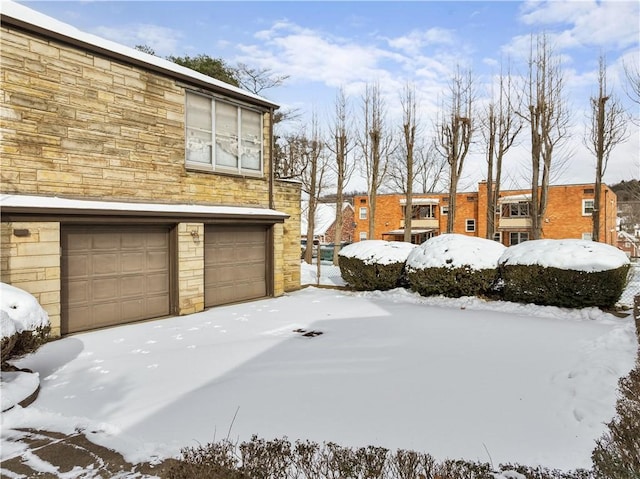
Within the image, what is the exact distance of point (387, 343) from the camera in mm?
6773

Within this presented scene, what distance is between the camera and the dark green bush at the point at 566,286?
9.01 m

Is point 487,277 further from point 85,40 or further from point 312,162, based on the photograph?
point 312,162

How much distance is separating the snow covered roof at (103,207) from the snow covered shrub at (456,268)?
16.2 ft

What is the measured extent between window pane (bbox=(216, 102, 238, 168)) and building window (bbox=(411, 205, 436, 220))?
28044mm

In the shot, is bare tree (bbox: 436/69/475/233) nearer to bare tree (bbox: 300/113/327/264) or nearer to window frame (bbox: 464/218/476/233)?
bare tree (bbox: 300/113/327/264)

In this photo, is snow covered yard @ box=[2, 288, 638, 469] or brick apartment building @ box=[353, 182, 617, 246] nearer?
snow covered yard @ box=[2, 288, 638, 469]

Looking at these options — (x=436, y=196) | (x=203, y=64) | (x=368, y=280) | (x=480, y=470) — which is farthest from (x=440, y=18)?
(x=436, y=196)

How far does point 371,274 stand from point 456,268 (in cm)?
263

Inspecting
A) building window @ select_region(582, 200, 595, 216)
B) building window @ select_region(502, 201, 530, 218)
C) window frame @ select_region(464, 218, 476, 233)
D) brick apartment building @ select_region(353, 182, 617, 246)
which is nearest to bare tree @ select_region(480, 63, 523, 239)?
brick apartment building @ select_region(353, 182, 617, 246)

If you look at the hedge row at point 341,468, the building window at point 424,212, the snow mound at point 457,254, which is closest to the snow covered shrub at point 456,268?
the snow mound at point 457,254

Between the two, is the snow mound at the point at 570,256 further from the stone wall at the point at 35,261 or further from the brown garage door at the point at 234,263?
the stone wall at the point at 35,261

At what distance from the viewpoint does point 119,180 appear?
8.20 metres

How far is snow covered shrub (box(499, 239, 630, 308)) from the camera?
9000 millimetres

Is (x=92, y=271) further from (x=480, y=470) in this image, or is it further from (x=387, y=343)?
(x=480, y=470)
